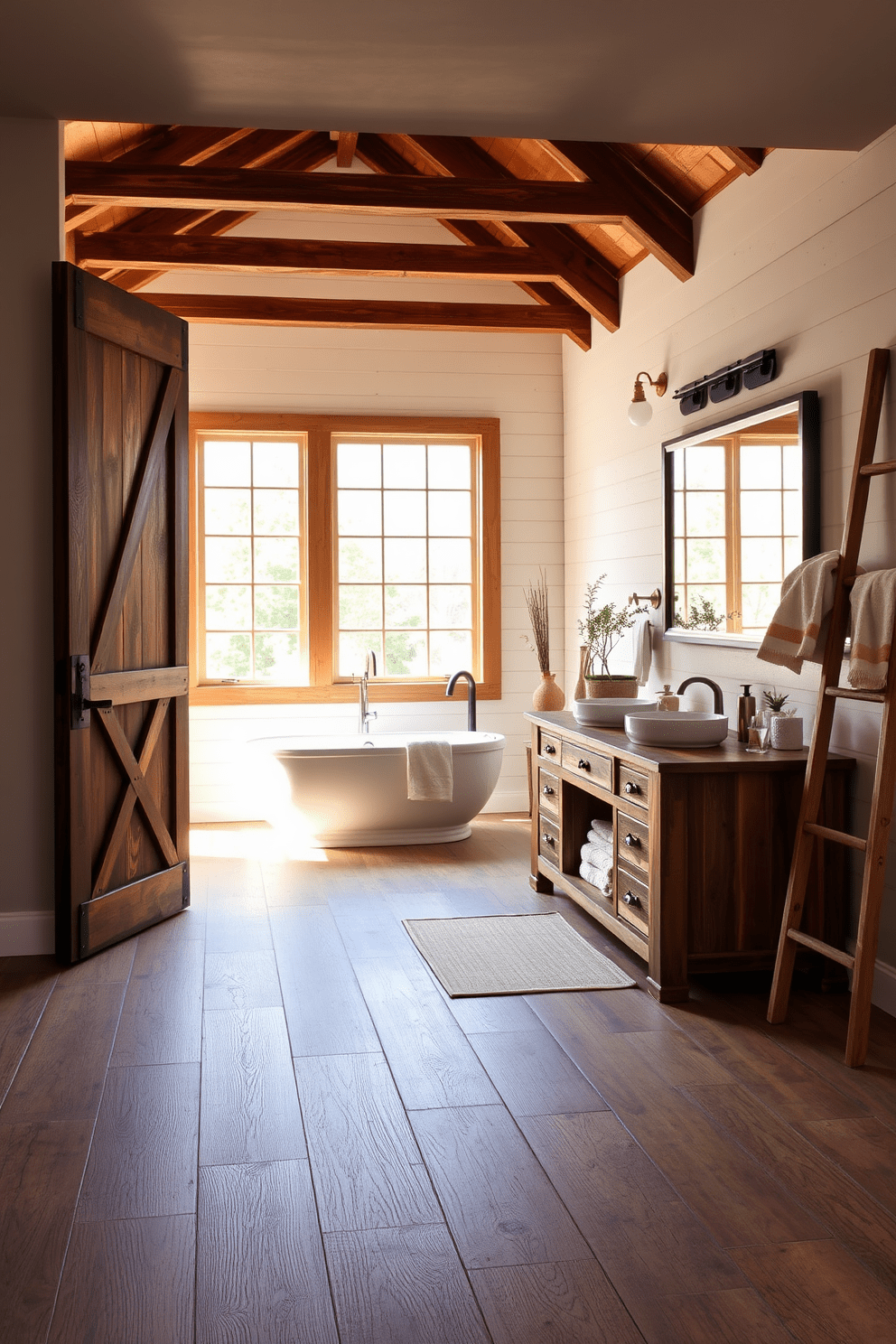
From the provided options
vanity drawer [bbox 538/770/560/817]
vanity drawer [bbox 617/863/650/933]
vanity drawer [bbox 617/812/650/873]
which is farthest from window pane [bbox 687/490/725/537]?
vanity drawer [bbox 617/863/650/933]

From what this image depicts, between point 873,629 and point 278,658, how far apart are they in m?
4.41

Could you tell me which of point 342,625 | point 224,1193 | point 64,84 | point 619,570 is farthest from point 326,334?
point 224,1193

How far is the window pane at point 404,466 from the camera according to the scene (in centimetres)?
717

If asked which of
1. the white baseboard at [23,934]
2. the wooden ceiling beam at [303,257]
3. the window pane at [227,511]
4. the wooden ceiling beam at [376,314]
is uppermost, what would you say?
the wooden ceiling beam at [303,257]

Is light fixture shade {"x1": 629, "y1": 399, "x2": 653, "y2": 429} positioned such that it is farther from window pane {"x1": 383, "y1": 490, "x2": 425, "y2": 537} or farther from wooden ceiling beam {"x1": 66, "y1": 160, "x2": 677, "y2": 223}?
window pane {"x1": 383, "y1": 490, "x2": 425, "y2": 537}

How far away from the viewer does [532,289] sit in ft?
23.1

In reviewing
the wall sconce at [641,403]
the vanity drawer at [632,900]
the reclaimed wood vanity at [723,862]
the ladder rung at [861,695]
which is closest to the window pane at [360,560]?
the wall sconce at [641,403]

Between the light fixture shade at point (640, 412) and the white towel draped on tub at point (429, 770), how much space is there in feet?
6.14

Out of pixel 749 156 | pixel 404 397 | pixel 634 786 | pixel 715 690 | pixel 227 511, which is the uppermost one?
pixel 749 156

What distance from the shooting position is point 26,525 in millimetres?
4125

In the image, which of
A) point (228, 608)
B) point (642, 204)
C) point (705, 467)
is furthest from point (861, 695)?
point (228, 608)

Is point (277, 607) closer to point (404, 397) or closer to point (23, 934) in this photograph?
point (404, 397)

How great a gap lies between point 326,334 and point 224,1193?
18.3ft

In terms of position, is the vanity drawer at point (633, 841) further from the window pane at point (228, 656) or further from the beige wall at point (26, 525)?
the window pane at point (228, 656)
